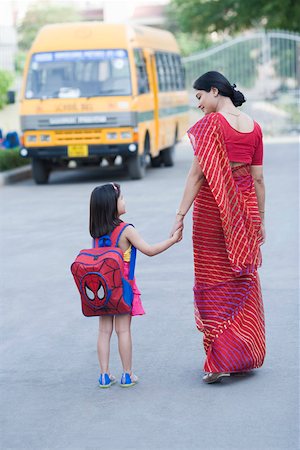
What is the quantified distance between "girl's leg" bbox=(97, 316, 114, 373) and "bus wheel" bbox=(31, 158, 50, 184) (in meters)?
14.3

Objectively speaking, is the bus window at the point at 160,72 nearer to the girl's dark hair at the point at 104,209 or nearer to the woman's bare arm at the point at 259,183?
the woman's bare arm at the point at 259,183

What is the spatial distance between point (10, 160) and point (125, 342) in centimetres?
1643

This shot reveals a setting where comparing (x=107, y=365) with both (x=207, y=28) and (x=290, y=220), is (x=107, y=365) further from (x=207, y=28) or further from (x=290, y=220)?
(x=207, y=28)

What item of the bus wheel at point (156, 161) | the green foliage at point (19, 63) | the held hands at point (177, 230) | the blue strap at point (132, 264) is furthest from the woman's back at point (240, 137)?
the green foliage at point (19, 63)

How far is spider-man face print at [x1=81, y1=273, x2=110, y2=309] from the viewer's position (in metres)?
5.98

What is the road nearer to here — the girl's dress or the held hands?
the girl's dress

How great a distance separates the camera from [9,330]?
26.0 ft

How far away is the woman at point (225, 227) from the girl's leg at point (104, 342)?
0.50 metres

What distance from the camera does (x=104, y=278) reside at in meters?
5.96

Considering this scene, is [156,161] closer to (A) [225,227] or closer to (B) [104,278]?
(A) [225,227]

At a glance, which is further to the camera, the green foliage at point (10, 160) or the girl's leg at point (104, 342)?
the green foliage at point (10, 160)

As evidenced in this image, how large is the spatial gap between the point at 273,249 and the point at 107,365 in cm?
515

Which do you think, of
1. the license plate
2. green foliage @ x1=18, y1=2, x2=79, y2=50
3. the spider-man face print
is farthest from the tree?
green foliage @ x1=18, y1=2, x2=79, y2=50

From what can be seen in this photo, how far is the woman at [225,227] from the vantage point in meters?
6.18
